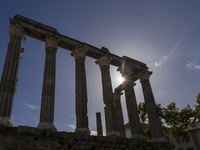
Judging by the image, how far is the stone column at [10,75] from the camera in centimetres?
1131

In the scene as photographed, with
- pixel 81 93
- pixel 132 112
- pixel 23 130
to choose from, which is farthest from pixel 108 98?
pixel 23 130

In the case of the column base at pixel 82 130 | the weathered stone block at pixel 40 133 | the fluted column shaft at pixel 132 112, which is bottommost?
the weathered stone block at pixel 40 133

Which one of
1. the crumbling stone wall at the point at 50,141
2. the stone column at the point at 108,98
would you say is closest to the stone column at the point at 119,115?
the stone column at the point at 108,98

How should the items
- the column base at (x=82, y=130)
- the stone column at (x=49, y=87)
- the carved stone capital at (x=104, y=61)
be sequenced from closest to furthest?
the stone column at (x=49, y=87), the column base at (x=82, y=130), the carved stone capital at (x=104, y=61)

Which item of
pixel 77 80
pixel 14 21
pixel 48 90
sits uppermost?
pixel 14 21

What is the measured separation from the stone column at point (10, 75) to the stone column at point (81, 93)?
493 cm

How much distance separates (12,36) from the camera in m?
14.5

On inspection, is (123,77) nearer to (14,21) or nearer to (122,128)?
(122,128)

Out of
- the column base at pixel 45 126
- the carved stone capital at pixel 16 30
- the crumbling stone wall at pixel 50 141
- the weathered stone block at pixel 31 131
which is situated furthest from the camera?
the carved stone capital at pixel 16 30

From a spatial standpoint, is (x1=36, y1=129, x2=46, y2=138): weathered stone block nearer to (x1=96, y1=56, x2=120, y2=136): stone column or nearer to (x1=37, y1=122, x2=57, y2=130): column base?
(x1=37, y1=122, x2=57, y2=130): column base

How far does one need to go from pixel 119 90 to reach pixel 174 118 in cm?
1109

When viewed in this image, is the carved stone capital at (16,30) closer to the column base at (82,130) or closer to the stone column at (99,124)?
the column base at (82,130)

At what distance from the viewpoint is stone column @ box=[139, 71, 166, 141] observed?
60.2ft

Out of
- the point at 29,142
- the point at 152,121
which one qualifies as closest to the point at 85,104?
the point at 29,142
